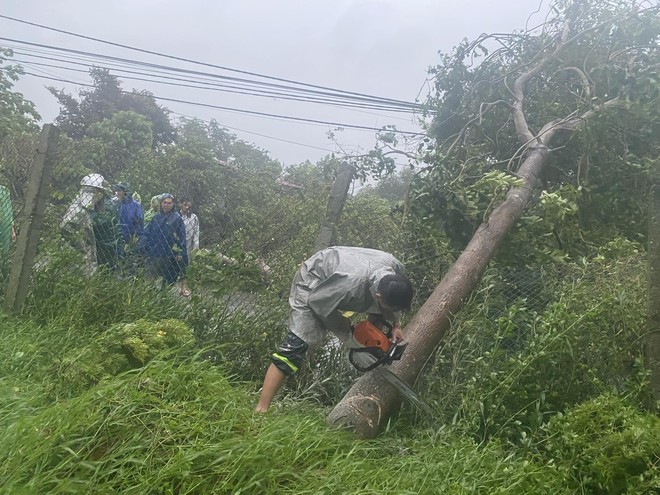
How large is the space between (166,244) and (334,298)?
1.96 m

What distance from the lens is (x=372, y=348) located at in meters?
3.20

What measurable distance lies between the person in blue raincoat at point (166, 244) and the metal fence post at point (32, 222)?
76cm

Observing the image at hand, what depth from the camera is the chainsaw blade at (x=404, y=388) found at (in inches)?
125

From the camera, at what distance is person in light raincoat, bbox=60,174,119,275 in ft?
14.2

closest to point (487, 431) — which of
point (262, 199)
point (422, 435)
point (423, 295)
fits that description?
point (422, 435)

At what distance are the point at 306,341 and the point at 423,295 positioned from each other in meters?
1.29

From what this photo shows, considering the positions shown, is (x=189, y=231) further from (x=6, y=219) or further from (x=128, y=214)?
(x=6, y=219)

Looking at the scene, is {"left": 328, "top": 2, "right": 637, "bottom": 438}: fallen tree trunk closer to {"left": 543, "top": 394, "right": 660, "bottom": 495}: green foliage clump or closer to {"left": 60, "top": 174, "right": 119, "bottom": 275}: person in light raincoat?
{"left": 543, "top": 394, "right": 660, "bottom": 495}: green foliage clump

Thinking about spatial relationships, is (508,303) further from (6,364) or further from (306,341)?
(6,364)

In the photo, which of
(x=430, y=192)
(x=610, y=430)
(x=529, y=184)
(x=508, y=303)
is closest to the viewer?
(x=610, y=430)

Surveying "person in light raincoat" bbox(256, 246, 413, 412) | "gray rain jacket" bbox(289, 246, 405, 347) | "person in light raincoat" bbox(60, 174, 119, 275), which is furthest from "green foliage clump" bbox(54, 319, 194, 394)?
"person in light raincoat" bbox(60, 174, 119, 275)

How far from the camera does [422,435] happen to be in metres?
3.00

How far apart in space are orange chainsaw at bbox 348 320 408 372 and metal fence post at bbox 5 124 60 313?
2.38m

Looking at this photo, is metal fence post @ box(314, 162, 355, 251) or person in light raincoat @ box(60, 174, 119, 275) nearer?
metal fence post @ box(314, 162, 355, 251)
